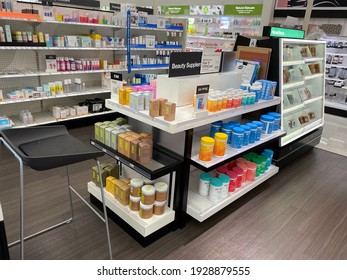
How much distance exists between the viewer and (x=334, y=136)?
219 inches

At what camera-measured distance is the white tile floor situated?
4.93 metres

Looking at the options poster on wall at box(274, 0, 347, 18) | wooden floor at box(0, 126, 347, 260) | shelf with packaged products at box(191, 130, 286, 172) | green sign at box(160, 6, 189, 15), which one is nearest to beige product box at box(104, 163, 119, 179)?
wooden floor at box(0, 126, 347, 260)

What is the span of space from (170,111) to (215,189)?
0.97 meters

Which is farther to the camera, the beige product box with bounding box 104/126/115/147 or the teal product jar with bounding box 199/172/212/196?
the teal product jar with bounding box 199/172/212/196

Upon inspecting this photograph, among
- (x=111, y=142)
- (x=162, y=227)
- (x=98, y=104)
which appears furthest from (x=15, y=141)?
(x=98, y=104)

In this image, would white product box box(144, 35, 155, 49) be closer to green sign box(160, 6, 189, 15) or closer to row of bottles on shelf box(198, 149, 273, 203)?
row of bottles on shelf box(198, 149, 273, 203)

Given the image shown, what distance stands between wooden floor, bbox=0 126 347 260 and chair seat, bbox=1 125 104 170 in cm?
93

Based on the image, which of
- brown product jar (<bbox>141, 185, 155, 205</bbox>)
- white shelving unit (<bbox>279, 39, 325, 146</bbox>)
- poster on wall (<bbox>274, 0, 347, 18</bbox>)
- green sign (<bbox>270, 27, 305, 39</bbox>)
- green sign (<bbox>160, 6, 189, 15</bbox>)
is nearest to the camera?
brown product jar (<bbox>141, 185, 155, 205</bbox>)

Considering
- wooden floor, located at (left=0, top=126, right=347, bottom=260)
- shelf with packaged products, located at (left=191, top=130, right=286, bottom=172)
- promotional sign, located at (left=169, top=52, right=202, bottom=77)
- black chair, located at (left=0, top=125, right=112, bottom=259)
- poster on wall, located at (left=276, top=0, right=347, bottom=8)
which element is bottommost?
wooden floor, located at (left=0, top=126, right=347, bottom=260)

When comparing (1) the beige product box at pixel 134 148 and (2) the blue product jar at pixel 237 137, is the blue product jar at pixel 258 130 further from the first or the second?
(1) the beige product box at pixel 134 148

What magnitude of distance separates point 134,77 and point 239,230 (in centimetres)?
435

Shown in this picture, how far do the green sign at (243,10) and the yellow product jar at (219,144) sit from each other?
6.06 m

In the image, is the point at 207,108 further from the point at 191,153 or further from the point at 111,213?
the point at 111,213

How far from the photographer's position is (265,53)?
3484 mm
